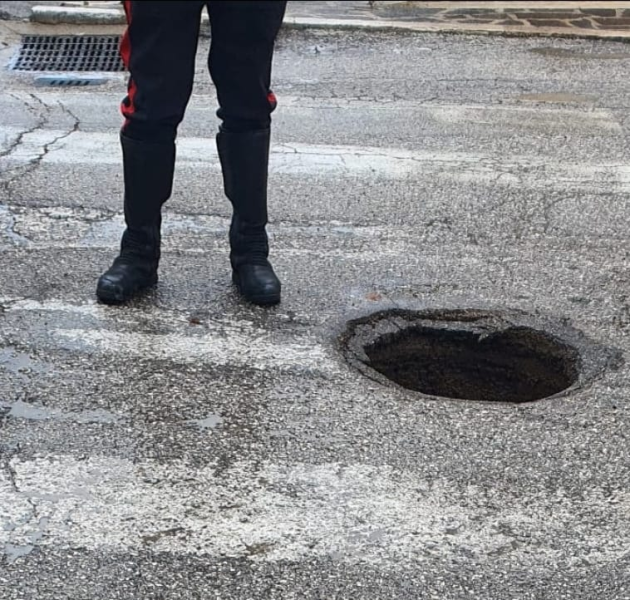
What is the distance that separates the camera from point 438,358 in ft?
12.9

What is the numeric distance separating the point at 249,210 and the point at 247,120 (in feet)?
1.27

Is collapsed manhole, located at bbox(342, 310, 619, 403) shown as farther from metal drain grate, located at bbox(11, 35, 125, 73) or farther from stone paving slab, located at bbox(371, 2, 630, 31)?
stone paving slab, located at bbox(371, 2, 630, 31)

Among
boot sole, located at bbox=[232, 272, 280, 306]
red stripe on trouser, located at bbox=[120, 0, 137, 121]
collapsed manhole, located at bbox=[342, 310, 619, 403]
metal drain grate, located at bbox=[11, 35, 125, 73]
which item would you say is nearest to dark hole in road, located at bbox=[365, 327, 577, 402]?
collapsed manhole, located at bbox=[342, 310, 619, 403]

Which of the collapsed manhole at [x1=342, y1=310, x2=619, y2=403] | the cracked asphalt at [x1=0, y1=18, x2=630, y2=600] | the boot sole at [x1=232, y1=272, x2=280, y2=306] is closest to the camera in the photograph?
the cracked asphalt at [x1=0, y1=18, x2=630, y2=600]

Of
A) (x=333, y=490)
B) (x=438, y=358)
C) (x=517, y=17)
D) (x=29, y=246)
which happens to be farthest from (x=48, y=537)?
(x=517, y=17)

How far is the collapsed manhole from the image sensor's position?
150 inches

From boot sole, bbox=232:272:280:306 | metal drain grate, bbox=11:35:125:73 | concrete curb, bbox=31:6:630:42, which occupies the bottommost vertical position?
metal drain grate, bbox=11:35:125:73

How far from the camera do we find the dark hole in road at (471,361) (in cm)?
382

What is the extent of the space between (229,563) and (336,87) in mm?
5138

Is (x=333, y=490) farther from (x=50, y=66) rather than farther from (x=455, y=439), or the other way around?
(x=50, y=66)

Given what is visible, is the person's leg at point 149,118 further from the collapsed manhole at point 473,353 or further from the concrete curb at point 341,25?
the concrete curb at point 341,25

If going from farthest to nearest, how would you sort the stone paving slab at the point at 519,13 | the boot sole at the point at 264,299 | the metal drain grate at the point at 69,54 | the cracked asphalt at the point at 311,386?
the stone paving slab at the point at 519,13, the metal drain grate at the point at 69,54, the boot sole at the point at 264,299, the cracked asphalt at the point at 311,386

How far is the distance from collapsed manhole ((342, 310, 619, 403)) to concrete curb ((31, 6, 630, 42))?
536 centimetres

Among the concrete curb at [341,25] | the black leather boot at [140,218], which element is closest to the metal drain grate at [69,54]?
the concrete curb at [341,25]
